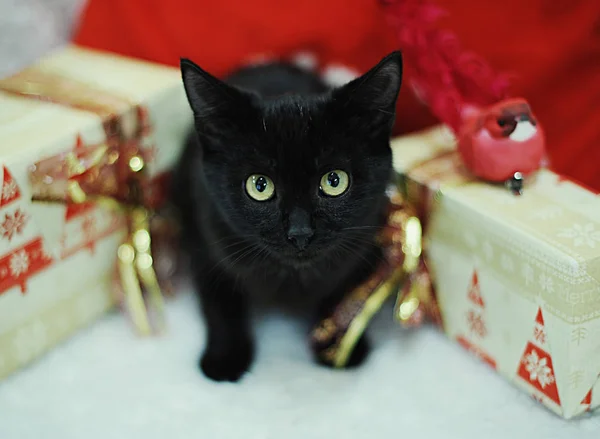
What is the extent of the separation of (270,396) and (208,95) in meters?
0.41

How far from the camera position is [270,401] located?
80 cm

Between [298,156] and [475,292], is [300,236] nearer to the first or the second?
[298,156]

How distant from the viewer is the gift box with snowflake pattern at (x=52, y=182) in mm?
778

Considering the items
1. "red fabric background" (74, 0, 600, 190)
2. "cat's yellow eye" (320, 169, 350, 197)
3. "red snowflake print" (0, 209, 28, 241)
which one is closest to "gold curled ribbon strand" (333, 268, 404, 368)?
"cat's yellow eye" (320, 169, 350, 197)

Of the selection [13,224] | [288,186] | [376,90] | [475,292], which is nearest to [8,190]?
[13,224]

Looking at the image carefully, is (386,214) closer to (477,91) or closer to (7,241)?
(477,91)

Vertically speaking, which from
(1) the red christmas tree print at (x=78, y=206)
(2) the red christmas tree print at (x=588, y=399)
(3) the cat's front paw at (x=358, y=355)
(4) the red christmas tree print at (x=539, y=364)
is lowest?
A: (3) the cat's front paw at (x=358, y=355)

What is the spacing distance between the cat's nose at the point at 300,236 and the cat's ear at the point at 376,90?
0.17 metres

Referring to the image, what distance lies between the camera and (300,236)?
0.68 metres

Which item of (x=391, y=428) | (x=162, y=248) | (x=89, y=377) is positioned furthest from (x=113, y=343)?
(x=391, y=428)

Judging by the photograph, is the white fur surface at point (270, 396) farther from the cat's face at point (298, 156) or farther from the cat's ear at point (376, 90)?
the cat's ear at point (376, 90)

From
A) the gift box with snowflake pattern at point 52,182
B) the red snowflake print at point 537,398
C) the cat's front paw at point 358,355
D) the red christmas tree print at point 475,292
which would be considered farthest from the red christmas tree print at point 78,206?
the red snowflake print at point 537,398

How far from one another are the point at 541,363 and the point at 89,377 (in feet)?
2.03

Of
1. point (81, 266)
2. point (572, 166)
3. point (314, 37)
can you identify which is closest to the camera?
point (81, 266)
